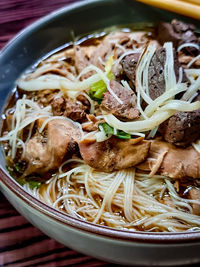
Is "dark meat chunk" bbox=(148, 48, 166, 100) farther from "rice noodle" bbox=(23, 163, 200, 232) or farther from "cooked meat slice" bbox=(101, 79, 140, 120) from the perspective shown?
"rice noodle" bbox=(23, 163, 200, 232)

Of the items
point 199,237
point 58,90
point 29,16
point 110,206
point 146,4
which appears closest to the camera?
point 199,237

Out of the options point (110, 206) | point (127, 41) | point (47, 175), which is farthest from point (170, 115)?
point (127, 41)

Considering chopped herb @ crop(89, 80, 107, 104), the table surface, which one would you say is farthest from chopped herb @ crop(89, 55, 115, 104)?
the table surface

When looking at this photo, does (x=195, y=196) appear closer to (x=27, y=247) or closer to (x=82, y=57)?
(x=27, y=247)

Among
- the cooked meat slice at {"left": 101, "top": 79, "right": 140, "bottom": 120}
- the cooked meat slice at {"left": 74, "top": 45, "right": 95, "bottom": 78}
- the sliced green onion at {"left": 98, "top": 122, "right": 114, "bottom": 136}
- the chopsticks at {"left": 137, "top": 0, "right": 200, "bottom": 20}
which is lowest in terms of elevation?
the sliced green onion at {"left": 98, "top": 122, "right": 114, "bottom": 136}

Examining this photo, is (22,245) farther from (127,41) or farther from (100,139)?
(127,41)

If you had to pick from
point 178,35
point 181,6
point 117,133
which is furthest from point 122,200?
point 181,6

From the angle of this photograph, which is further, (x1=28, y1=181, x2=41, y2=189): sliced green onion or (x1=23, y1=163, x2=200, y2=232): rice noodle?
(x1=28, y1=181, x2=41, y2=189): sliced green onion
